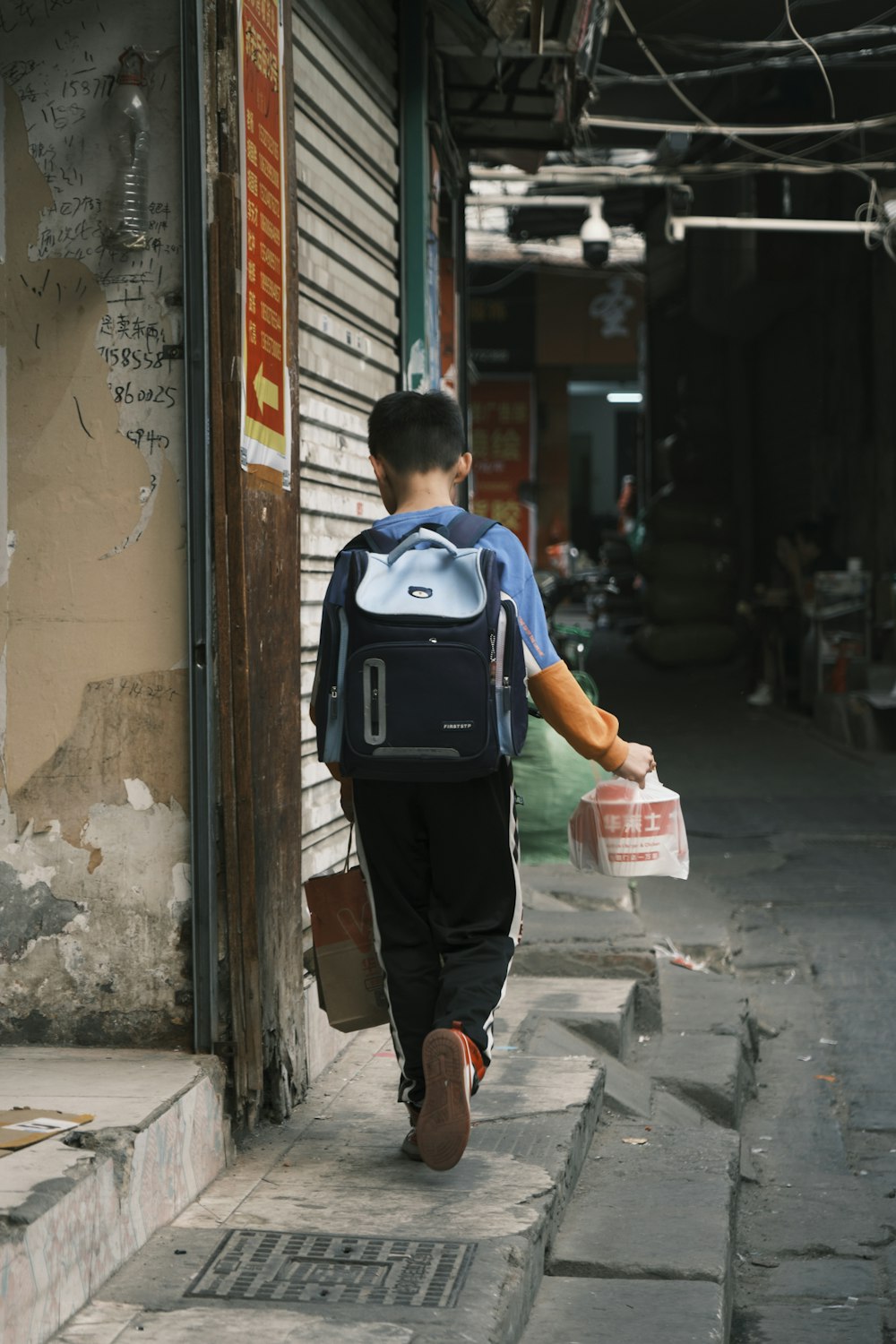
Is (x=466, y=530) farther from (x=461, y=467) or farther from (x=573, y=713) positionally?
(x=573, y=713)

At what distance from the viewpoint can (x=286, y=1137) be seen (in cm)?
345

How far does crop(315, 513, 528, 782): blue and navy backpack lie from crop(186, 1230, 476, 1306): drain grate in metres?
0.91

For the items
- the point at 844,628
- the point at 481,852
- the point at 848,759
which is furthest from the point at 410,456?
the point at 844,628

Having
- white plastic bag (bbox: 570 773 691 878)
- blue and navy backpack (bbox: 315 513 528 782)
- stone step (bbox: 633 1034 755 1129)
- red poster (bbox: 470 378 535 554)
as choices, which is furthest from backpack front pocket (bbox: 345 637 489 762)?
red poster (bbox: 470 378 535 554)

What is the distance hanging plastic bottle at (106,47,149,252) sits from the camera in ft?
10.5

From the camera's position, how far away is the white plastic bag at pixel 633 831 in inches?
137

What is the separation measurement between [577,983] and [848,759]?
25.8 feet

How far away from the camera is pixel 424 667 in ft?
9.57

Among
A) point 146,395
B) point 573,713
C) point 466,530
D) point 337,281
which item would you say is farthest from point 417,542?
point 337,281

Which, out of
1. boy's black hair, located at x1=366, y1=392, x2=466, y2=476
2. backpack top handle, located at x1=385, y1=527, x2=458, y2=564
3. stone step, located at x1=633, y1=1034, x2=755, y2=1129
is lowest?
stone step, located at x1=633, y1=1034, x2=755, y2=1129

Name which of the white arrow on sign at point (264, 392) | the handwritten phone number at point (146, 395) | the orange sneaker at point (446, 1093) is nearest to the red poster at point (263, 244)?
the white arrow on sign at point (264, 392)

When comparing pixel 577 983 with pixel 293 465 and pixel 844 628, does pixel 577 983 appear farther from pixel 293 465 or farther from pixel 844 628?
pixel 844 628

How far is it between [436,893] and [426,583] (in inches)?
28.1

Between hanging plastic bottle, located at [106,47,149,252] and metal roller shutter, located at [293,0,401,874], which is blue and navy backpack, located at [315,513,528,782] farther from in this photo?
metal roller shutter, located at [293,0,401,874]
